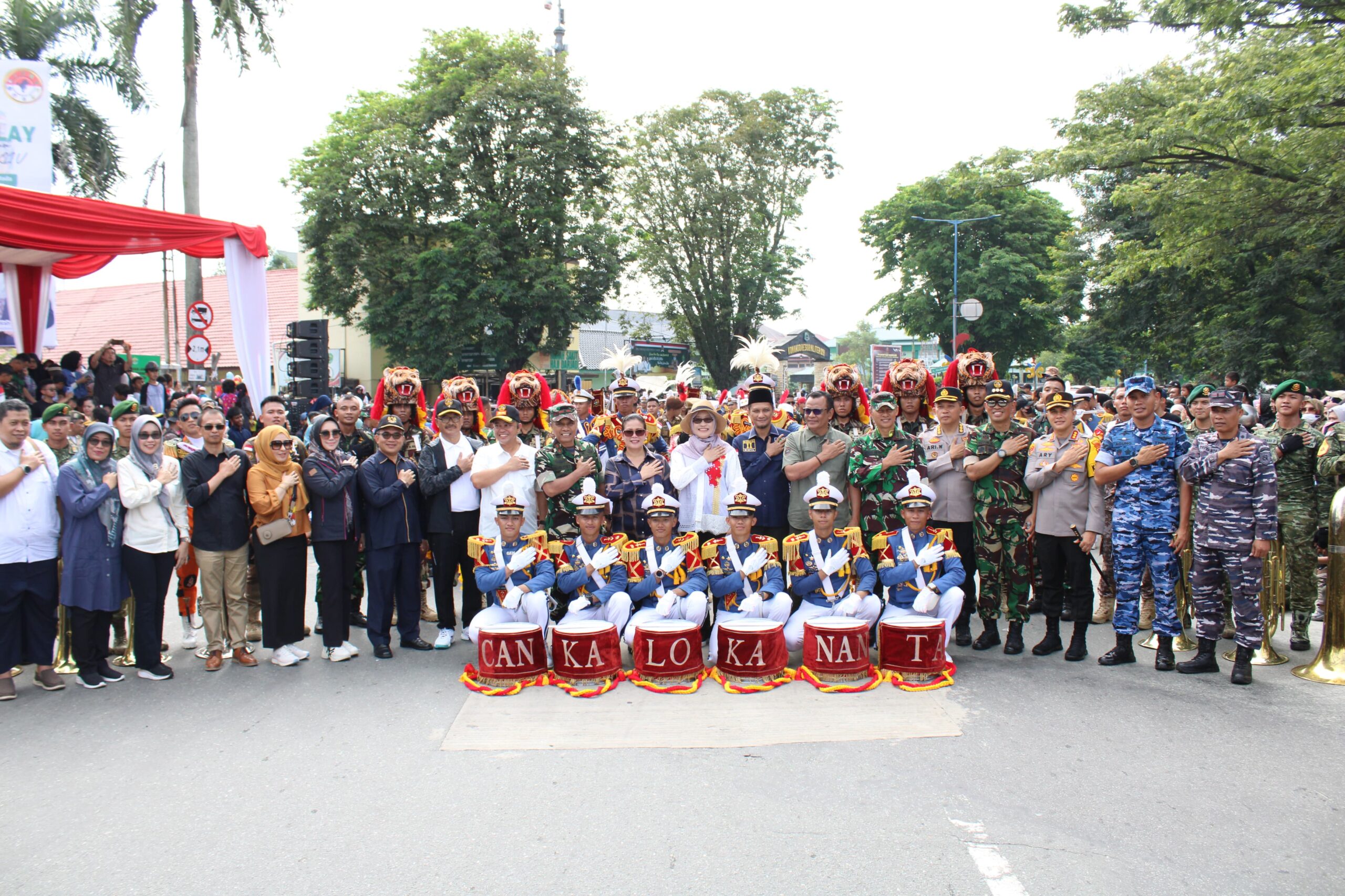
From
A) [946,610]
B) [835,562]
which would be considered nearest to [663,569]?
[835,562]

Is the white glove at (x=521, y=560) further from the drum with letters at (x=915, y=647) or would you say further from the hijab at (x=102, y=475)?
the hijab at (x=102, y=475)

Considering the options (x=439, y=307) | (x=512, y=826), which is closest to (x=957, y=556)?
(x=512, y=826)

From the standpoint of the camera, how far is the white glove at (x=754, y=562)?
631 cm

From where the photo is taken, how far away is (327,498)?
642cm

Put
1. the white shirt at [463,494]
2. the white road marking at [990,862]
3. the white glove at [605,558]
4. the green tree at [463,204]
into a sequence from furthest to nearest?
the green tree at [463,204], the white shirt at [463,494], the white glove at [605,558], the white road marking at [990,862]

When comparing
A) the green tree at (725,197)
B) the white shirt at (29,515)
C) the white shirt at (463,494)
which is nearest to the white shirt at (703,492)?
the white shirt at (463,494)

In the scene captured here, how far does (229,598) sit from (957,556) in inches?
207

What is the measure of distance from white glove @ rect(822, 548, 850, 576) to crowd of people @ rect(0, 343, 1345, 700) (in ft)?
0.04

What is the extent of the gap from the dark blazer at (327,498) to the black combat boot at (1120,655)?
5520mm

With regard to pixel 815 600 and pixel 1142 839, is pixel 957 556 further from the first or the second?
pixel 1142 839

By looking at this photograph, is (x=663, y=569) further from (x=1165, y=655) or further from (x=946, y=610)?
(x=1165, y=655)

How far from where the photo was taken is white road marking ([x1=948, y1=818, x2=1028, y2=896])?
336 centimetres

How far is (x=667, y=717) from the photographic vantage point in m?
5.29

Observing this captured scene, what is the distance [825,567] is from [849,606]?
1.09 feet
